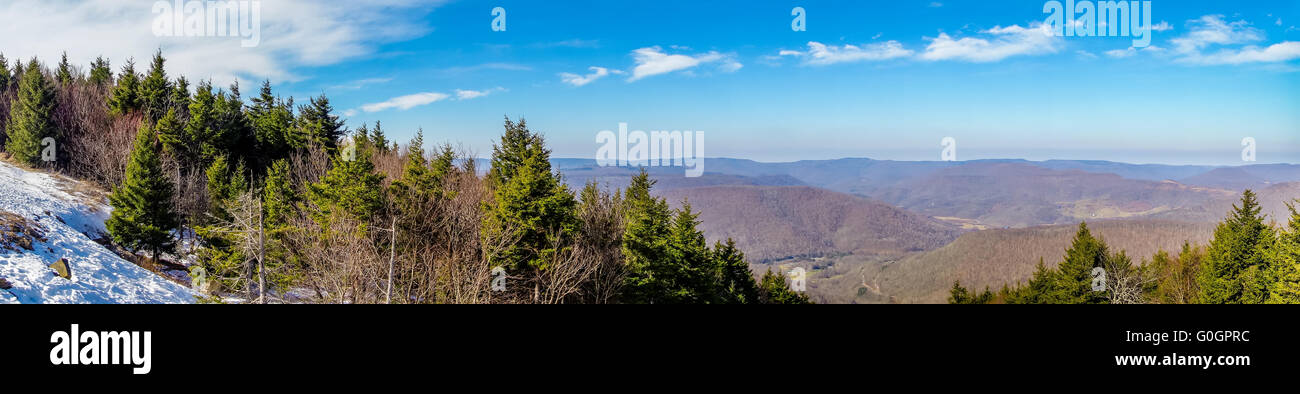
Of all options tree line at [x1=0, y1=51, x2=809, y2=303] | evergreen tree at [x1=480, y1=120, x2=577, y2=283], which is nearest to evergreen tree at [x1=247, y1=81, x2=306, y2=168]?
tree line at [x1=0, y1=51, x2=809, y2=303]

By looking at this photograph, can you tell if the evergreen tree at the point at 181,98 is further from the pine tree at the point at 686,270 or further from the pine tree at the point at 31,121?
the pine tree at the point at 686,270

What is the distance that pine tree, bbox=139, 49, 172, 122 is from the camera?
47.4 meters

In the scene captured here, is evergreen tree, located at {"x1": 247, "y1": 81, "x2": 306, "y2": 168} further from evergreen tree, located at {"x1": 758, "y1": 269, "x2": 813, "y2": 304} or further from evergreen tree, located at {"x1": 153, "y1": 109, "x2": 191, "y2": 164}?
evergreen tree, located at {"x1": 758, "y1": 269, "x2": 813, "y2": 304}

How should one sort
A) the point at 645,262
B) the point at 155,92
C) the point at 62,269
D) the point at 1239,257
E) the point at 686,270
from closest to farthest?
the point at 62,269
the point at 645,262
the point at 686,270
the point at 1239,257
the point at 155,92

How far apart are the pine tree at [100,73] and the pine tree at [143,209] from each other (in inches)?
1682

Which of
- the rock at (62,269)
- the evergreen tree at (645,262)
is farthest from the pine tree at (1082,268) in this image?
the rock at (62,269)

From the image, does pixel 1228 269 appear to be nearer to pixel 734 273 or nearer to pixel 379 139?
pixel 734 273

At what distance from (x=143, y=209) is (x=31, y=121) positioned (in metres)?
23.5

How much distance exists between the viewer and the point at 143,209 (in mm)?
28156

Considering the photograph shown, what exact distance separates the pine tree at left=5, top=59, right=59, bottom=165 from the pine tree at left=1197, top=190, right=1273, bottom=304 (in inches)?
2921

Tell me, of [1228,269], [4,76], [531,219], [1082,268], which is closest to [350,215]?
[531,219]

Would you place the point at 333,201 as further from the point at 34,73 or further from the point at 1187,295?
the point at 1187,295

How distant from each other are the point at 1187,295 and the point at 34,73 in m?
84.9
